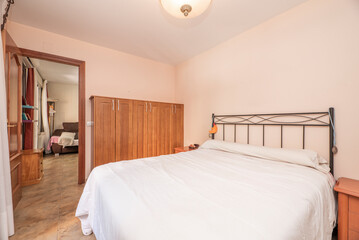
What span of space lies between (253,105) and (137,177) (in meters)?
1.92

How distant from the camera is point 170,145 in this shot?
3.19 meters

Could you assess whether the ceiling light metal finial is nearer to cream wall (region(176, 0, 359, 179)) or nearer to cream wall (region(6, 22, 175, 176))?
cream wall (region(176, 0, 359, 179))

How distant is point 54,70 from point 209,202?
220 inches

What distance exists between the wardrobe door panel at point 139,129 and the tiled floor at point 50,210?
42.3 inches

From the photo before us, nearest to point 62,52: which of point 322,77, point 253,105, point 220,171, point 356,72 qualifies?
point 220,171

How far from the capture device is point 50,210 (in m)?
1.86

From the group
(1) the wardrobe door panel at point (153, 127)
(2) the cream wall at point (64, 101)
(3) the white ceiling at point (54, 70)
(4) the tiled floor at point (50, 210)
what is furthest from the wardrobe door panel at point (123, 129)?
(2) the cream wall at point (64, 101)

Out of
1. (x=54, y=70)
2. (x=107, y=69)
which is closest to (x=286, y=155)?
(x=107, y=69)

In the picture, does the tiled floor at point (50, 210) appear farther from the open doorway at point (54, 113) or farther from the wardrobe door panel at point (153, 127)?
the wardrobe door panel at point (153, 127)

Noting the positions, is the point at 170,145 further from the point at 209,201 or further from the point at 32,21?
the point at 32,21

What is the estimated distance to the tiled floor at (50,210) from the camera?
148cm

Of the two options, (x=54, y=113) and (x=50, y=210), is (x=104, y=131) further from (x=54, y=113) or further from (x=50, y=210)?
(x=54, y=113)

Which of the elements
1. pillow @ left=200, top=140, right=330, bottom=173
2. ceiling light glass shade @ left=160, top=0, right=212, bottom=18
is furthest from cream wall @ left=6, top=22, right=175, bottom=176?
pillow @ left=200, top=140, right=330, bottom=173

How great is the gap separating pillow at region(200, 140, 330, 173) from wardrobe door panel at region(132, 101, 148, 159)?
150 cm
